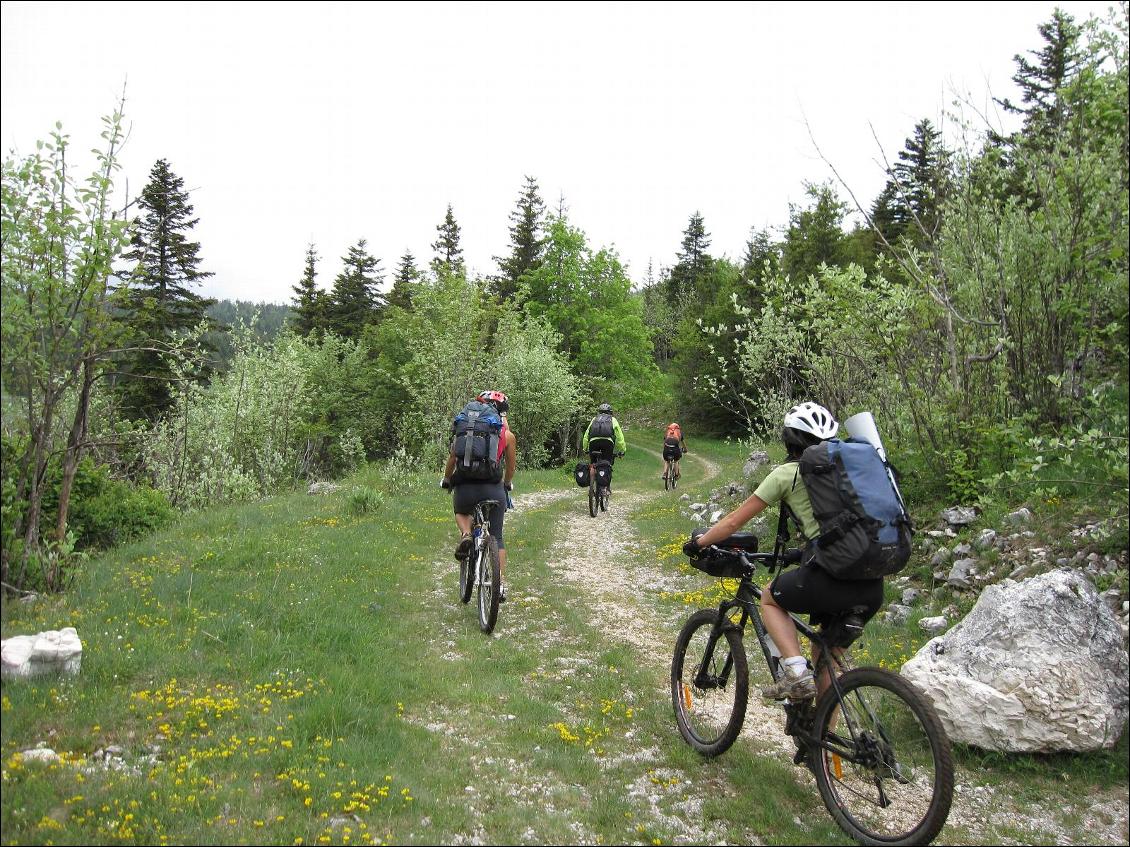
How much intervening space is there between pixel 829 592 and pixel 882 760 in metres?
0.92

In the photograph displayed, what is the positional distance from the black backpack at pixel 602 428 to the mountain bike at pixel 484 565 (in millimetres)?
8414

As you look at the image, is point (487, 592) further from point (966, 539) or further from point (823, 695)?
point (966, 539)

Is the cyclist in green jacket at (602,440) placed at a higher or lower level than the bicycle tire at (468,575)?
higher

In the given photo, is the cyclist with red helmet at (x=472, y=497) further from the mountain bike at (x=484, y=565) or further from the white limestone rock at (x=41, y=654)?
the white limestone rock at (x=41, y=654)

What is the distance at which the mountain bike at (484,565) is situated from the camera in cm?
732

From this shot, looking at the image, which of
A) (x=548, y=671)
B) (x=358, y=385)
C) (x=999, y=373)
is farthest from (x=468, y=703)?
(x=358, y=385)

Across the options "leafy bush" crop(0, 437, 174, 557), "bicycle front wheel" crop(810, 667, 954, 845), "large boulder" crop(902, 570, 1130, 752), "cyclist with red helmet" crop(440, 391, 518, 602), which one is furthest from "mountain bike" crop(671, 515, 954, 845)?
"leafy bush" crop(0, 437, 174, 557)

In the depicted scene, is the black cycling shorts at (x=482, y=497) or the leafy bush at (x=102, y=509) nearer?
the black cycling shorts at (x=482, y=497)

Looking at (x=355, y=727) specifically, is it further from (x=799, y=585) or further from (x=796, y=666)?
(x=799, y=585)

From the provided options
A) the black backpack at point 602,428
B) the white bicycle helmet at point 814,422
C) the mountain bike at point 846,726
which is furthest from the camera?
the black backpack at point 602,428

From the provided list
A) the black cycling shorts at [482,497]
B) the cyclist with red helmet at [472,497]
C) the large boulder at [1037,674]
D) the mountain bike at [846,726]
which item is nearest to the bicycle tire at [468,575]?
the cyclist with red helmet at [472,497]

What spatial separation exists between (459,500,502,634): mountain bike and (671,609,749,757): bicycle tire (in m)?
2.48

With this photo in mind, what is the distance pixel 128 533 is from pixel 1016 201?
12.5m

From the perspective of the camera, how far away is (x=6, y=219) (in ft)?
18.9
